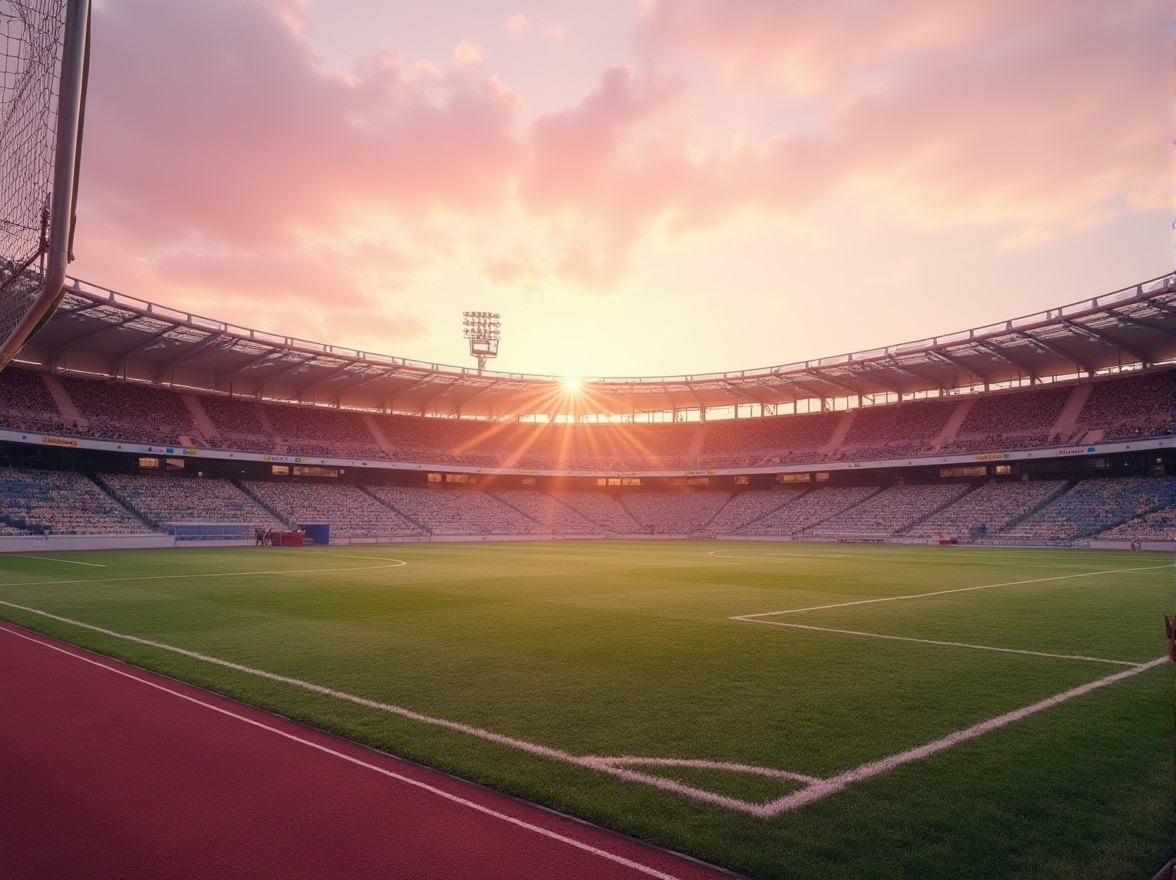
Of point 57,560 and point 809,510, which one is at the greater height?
point 57,560

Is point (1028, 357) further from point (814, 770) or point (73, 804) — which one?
point (73, 804)

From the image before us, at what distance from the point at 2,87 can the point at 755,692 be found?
39.4 feet

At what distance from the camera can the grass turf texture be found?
5.13 metres

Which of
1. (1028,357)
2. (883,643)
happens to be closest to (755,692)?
(883,643)

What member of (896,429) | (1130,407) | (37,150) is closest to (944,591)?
(37,150)

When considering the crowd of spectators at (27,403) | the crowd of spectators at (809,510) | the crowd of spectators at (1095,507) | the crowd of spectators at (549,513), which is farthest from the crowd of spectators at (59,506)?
the crowd of spectators at (1095,507)

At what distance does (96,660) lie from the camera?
11.0m

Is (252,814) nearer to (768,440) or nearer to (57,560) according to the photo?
(57,560)

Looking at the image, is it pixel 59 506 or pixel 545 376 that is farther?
pixel 545 376

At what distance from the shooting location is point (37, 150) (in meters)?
7.40

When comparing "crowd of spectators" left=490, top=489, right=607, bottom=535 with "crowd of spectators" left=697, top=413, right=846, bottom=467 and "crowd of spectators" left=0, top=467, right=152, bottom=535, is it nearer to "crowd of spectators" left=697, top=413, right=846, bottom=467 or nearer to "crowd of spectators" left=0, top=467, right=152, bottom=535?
"crowd of spectators" left=697, top=413, right=846, bottom=467

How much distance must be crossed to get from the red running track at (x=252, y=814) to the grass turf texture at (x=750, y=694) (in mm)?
360

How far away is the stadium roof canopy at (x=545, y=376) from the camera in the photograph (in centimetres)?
4450

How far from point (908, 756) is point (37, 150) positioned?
11183 millimetres
